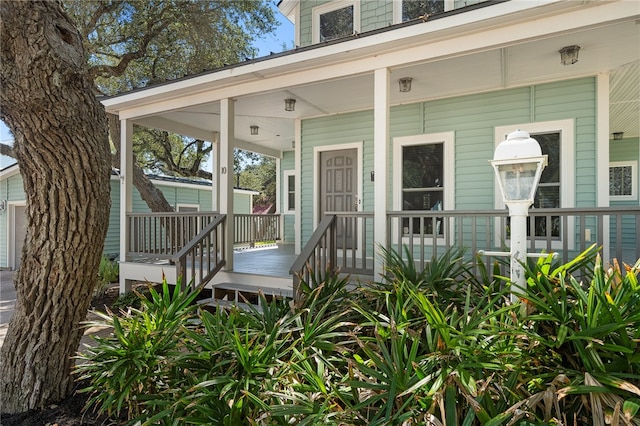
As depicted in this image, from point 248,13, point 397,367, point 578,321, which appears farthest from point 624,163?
point 248,13

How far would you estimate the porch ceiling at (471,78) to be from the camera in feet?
13.4

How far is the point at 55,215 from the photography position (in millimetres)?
3041

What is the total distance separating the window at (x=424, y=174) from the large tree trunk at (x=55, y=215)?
178 inches

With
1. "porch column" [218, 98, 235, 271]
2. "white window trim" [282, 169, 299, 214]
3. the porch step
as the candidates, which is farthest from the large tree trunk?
"white window trim" [282, 169, 299, 214]

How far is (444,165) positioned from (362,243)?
8.24 feet

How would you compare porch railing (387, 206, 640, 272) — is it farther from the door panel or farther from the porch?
the door panel

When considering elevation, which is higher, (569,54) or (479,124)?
(569,54)

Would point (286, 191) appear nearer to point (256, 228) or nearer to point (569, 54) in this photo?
point (256, 228)

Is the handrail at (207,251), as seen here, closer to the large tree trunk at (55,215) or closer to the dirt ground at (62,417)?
the large tree trunk at (55,215)

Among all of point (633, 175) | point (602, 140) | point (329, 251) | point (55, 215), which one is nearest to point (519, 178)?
point (329, 251)

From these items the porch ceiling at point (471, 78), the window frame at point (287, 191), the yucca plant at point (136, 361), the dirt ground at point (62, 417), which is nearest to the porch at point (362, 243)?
the yucca plant at point (136, 361)

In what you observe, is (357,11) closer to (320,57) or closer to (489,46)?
(320,57)

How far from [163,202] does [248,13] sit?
6513mm

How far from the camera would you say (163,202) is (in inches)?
377
